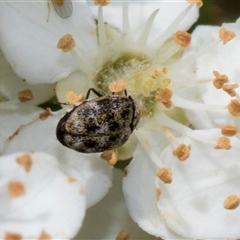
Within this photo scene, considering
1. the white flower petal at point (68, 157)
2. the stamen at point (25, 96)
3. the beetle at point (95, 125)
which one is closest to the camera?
the beetle at point (95, 125)

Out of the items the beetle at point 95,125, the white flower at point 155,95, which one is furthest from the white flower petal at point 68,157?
the beetle at point 95,125

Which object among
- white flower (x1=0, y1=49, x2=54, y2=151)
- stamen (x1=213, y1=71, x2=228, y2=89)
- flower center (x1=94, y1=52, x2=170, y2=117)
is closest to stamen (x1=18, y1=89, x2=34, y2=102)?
white flower (x1=0, y1=49, x2=54, y2=151)

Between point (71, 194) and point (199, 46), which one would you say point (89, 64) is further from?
point (71, 194)

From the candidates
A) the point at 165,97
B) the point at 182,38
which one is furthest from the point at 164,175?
the point at 182,38

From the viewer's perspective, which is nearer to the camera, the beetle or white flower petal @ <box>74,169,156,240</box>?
the beetle

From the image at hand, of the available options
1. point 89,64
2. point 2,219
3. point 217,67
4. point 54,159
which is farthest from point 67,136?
→ point 217,67

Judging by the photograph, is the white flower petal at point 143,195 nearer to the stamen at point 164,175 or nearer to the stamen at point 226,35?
the stamen at point 164,175

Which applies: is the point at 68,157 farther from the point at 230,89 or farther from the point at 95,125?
the point at 230,89

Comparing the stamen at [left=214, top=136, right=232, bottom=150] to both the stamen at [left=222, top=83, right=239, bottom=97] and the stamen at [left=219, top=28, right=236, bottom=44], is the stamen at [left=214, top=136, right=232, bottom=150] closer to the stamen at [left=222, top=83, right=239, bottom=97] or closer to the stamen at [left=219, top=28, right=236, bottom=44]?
the stamen at [left=222, top=83, right=239, bottom=97]
